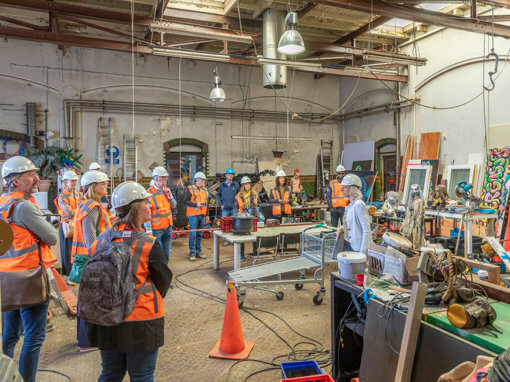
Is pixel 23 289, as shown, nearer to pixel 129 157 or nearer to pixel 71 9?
pixel 71 9

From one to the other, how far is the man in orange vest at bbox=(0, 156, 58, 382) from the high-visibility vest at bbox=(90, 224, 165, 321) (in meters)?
0.93

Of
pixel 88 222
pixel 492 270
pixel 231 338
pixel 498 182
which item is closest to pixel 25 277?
pixel 88 222

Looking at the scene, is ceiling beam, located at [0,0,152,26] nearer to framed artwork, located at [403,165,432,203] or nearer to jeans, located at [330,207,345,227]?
jeans, located at [330,207,345,227]

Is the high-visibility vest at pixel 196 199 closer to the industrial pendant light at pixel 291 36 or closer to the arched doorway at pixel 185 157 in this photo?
the industrial pendant light at pixel 291 36

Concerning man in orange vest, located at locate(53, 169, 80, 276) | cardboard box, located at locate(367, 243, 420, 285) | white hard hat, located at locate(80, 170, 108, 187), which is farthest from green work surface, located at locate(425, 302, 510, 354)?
man in orange vest, located at locate(53, 169, 80, 276)

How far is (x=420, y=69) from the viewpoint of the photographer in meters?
11.1

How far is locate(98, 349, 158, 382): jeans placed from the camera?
85.8 inches

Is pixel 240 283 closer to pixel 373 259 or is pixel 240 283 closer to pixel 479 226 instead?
pixel 373 259

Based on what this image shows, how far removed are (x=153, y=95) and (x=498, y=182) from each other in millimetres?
9924

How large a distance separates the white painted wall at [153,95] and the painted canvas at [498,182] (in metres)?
6.56

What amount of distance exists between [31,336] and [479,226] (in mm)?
8780

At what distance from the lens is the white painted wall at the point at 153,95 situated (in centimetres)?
1054

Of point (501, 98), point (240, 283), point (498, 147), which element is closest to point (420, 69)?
point (501, 98)

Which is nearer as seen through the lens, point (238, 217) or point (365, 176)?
point (238, 217)
